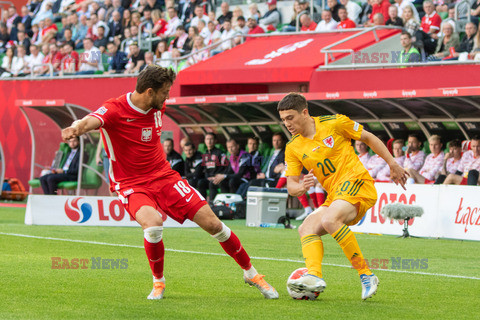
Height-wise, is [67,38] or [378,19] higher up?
[378,19]

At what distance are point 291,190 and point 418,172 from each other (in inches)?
428

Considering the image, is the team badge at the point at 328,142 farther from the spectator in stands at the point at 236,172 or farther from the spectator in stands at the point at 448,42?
the spectator in stands at the point at 236,172

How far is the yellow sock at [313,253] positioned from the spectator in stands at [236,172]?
12.8 metres

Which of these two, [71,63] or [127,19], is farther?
[127,19]

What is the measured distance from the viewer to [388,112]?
19328 mm

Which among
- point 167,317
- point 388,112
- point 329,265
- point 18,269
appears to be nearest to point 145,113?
point 167,317

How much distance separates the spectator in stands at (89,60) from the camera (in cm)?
2612

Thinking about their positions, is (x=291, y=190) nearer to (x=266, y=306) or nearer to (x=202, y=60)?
(x=266, y=306)

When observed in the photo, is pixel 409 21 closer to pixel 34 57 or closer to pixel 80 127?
pixel 34 57

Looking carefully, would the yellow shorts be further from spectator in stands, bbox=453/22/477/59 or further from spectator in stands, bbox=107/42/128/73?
spectator in stands, bbox=107/42/128/73

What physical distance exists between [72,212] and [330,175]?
9.76 metres

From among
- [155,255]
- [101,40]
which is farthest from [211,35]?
[155,255]

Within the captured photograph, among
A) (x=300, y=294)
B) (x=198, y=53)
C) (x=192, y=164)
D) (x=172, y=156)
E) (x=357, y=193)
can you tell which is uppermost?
(x=357, y=193)

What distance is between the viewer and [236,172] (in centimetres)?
2100
